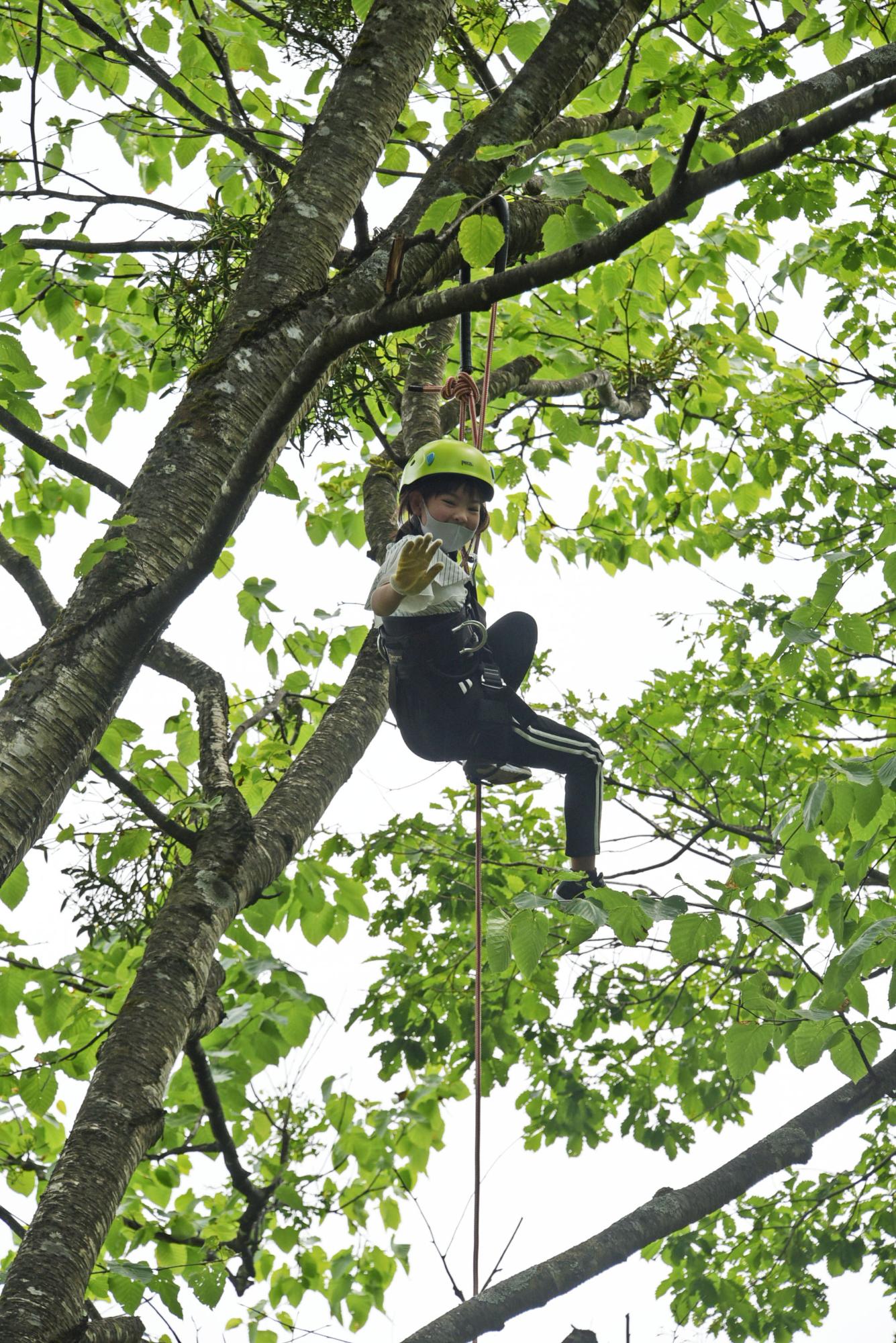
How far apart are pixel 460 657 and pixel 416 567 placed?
1.80 ft

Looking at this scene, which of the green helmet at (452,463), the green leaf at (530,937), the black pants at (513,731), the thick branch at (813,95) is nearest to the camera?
the thick branch at (813,95)

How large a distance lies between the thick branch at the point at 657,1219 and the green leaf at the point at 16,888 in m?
1.95

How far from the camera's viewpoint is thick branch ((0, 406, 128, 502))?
305cm

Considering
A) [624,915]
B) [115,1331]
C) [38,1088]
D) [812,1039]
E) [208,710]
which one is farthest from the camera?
[38,1088]

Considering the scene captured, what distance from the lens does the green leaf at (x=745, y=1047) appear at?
329 centimetres

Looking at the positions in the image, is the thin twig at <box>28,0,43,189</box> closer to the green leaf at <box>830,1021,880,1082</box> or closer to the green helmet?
the green helmet

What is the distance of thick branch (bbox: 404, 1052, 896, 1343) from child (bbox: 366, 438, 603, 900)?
3.81 ft

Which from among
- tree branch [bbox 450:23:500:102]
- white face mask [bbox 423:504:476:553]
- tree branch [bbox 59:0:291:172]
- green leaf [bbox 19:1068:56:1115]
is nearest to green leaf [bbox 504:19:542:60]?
tree branch [bbox 450:23:500:102]

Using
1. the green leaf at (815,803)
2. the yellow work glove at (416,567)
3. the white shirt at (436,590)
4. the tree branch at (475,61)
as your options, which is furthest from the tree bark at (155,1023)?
the tree branch at (475,61)

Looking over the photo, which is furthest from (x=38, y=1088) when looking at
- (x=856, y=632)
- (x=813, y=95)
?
(x=813, y=95)

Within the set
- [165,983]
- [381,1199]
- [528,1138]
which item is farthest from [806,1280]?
[165,983]

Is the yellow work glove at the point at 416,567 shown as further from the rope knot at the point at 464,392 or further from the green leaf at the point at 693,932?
the green leaf at the point at 693,932

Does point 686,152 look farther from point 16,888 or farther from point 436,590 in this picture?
point 16,888

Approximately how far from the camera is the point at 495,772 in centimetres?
439
